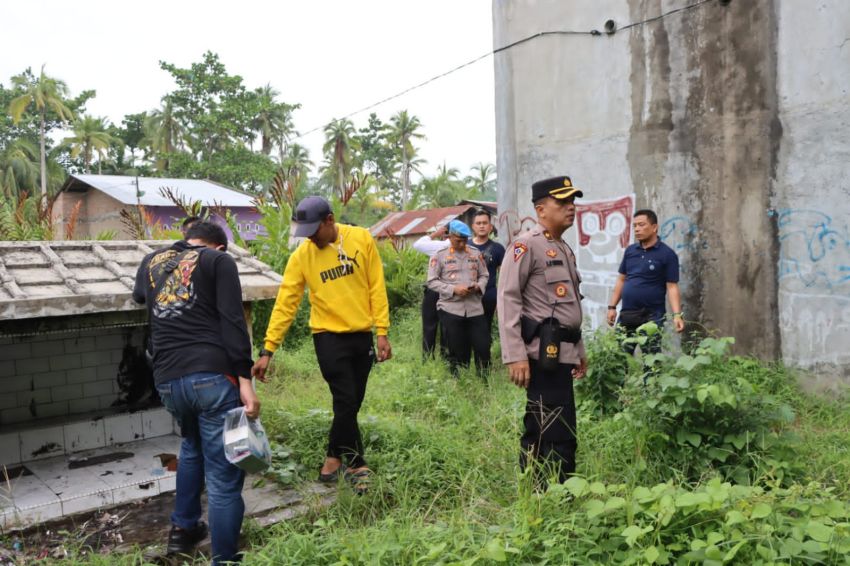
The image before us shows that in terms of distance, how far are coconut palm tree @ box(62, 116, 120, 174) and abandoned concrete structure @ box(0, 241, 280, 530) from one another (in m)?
38.9

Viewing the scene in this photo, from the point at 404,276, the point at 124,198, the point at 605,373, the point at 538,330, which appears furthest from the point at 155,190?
the point at 538,330

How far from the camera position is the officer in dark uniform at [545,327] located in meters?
3.54

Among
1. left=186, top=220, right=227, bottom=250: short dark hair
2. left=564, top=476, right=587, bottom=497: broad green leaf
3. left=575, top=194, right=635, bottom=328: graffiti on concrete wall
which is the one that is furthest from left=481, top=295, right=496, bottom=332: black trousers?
left=564, top=476, right=587, bottom=497: broad green leaf

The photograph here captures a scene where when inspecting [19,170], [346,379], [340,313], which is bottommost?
[346,379]

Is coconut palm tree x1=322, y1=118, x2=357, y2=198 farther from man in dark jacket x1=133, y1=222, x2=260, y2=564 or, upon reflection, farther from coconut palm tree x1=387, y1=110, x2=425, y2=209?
man in dark jacket x1=133, y1=222, x2=260, y2=564

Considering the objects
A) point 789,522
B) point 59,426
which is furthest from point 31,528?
point 789,522

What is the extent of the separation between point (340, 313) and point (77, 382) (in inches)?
106

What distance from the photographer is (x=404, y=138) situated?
170 ft

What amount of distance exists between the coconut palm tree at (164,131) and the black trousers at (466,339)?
34.5m

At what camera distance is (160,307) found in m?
3.40

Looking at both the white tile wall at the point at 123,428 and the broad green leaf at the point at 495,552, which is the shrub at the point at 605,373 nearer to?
the broad green leaf at the point at 495,552

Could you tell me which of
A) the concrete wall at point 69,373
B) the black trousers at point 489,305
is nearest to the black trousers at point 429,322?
the black trousers at point 489,305

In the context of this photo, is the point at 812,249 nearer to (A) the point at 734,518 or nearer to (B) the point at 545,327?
(B) the point at 545,327

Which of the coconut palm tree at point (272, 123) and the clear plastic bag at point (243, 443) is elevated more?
the coconut palm tree at point (272, 123)
